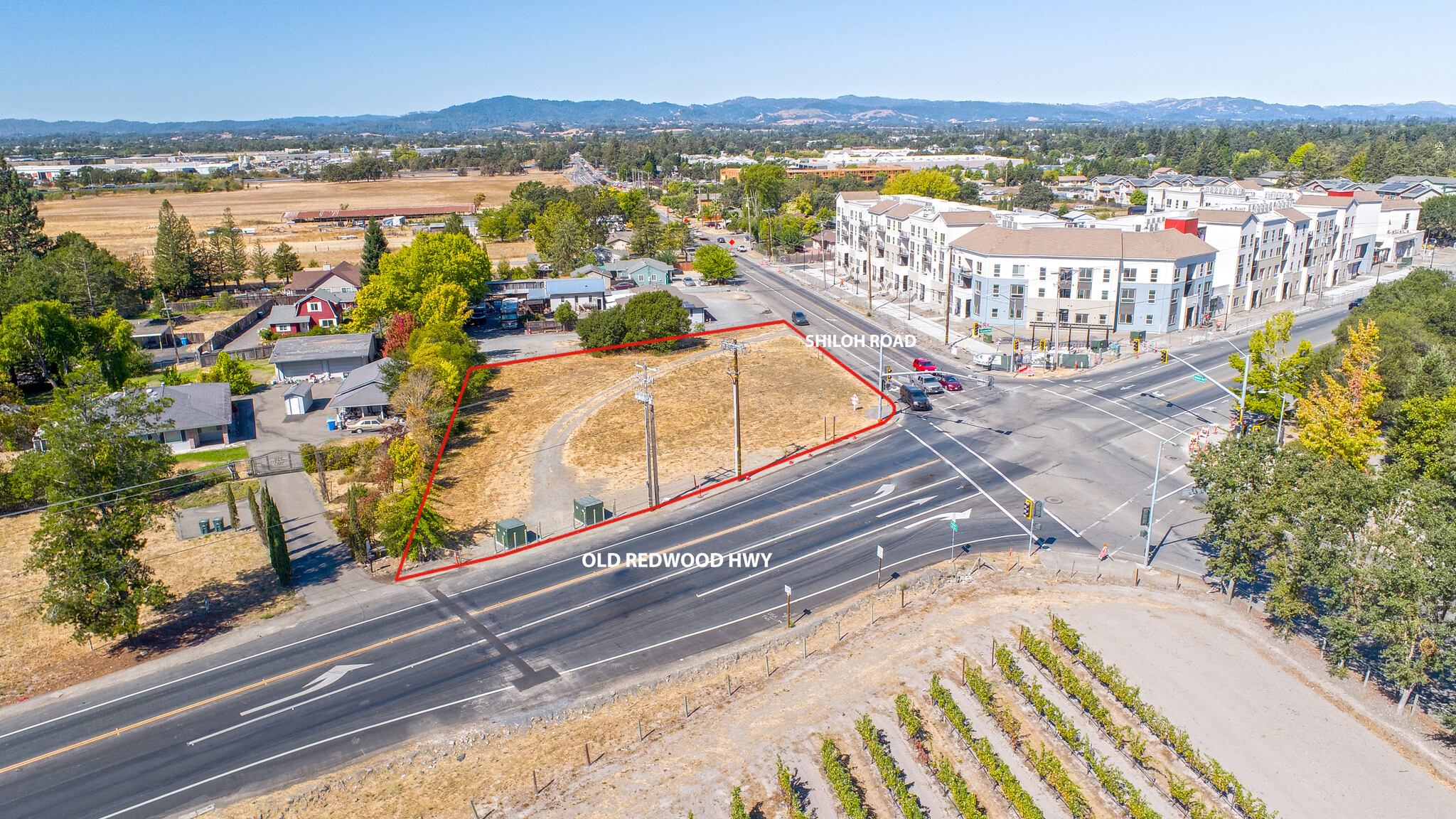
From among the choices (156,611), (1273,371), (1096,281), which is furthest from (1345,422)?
(156,611)

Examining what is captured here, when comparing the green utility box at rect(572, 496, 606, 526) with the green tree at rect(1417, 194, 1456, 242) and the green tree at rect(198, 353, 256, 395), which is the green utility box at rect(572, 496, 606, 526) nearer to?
the green tree at rect(198, 353, 256, 395)

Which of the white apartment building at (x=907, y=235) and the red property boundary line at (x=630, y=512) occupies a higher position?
the white apartment building at (x=907, y=235)

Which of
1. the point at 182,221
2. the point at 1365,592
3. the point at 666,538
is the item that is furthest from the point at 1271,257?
the point at 182,221

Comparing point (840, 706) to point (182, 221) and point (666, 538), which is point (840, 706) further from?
point (182, 221)

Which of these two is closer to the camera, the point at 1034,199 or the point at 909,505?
the point at 909,505

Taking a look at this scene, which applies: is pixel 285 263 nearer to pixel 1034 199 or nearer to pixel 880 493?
pixel 880 493

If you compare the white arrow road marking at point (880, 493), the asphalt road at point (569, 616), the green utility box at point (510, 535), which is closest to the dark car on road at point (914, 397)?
the asphalt road at point (569, 616)

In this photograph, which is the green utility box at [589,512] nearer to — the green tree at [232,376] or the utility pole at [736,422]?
the utility pole at [736,422]
